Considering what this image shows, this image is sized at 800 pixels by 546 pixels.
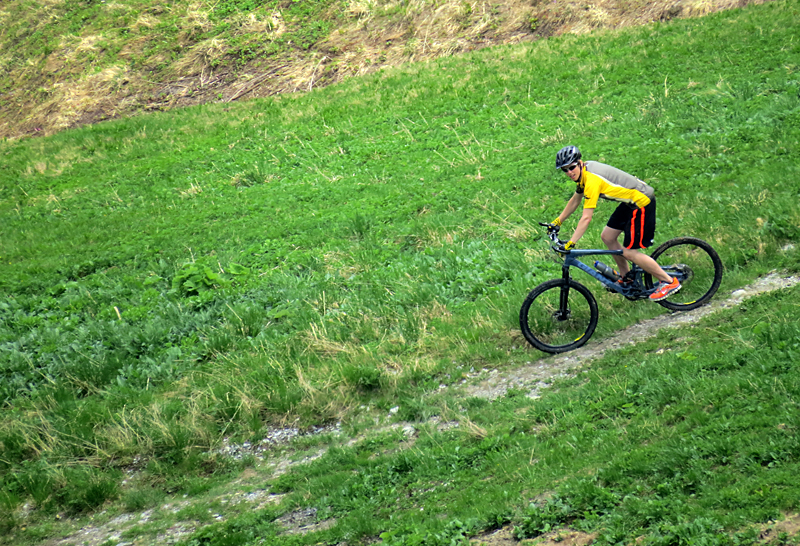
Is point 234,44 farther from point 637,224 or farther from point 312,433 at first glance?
point 637,224

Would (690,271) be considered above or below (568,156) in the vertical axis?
below

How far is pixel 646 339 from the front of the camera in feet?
23.8

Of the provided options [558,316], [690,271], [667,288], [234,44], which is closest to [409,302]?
[558,316]

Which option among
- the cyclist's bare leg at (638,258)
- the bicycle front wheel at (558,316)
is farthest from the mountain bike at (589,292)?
the cyclist's bare leg at (638,258)

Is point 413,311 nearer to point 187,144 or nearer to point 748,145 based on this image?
point 748,145

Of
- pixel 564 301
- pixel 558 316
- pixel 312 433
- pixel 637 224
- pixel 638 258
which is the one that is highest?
pixel 637 224

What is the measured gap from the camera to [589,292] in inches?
303

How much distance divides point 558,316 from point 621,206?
159 centimetres

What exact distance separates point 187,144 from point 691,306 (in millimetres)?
15989

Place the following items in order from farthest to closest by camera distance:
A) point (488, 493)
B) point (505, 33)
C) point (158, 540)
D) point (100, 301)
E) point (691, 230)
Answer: point (505, 33) → point (100, 301) → point (691, 230) → point (158, 540) → point (488, 493)

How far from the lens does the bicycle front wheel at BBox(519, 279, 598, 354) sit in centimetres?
772

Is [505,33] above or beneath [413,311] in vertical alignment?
above

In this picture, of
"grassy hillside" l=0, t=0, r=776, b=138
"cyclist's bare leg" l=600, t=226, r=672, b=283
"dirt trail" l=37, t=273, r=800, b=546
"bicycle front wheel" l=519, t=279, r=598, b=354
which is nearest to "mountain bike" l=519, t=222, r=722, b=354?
"bicycle front wheel" l=519, t=279, r=598, b=354

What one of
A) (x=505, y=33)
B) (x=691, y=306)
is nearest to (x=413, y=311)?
(x=691, y=306)
